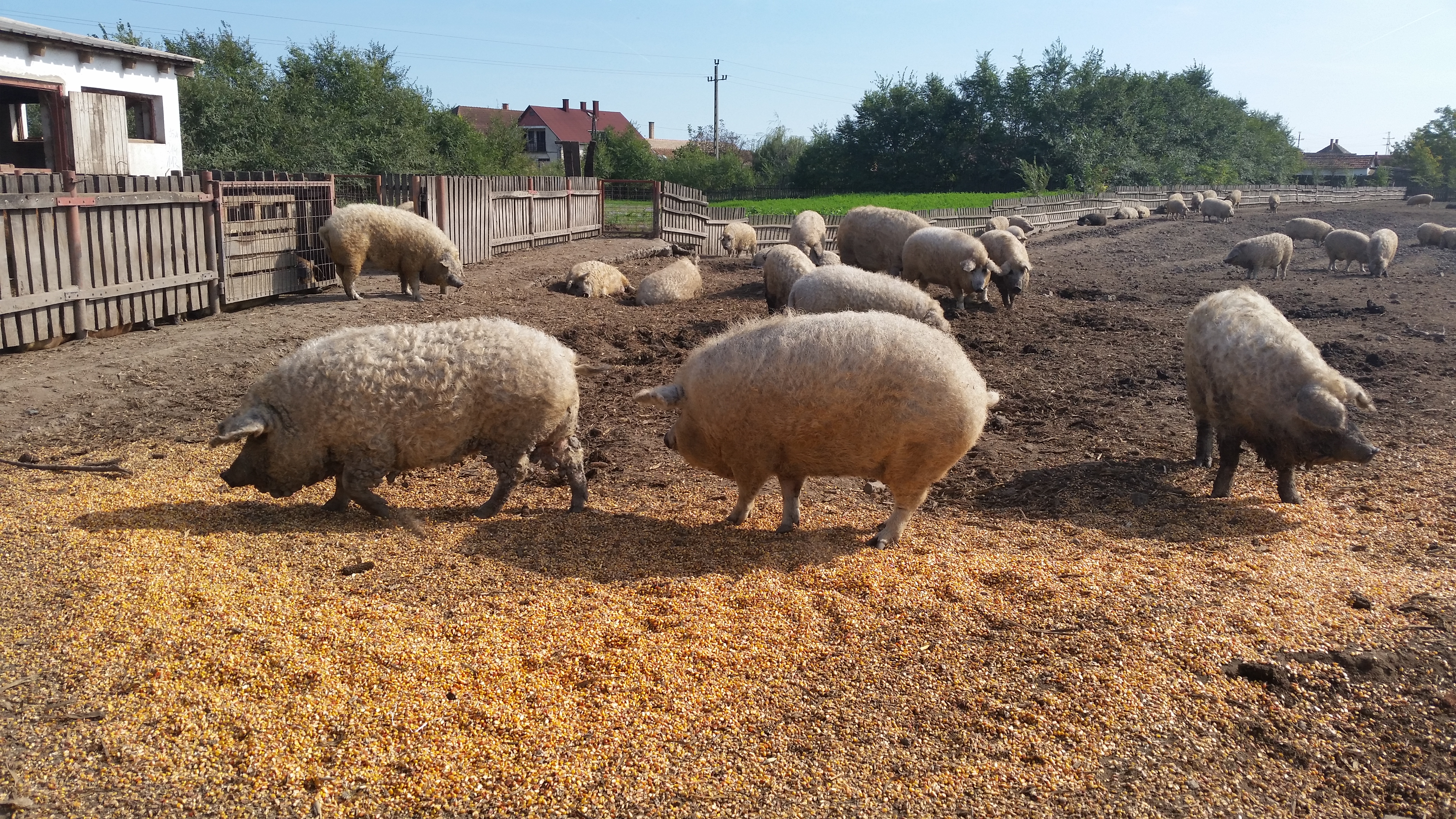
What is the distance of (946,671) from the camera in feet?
14.5

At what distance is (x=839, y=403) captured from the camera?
598 centimetres

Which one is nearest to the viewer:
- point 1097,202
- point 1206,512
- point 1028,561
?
point 1028,561

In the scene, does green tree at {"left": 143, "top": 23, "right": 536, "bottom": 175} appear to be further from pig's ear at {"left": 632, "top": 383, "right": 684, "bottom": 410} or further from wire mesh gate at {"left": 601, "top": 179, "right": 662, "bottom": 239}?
pig's ear at {"left": 632, "top": 383, "right": 684, "bottom": 410}

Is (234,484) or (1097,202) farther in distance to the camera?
(1097,202)

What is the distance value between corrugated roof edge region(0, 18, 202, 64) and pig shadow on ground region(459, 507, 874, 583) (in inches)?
733

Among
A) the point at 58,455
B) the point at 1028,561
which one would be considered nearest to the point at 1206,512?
the point at 1028,561

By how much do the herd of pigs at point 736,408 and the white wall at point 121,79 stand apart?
1553 cm

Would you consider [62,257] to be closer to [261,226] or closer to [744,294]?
[261,226]

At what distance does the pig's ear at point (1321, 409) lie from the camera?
22.2 feet

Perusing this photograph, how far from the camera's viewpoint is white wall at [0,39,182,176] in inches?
747

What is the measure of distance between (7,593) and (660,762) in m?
3.36

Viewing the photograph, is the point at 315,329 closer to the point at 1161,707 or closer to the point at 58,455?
the point at 58,455

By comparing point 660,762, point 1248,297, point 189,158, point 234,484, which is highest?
point 189,158

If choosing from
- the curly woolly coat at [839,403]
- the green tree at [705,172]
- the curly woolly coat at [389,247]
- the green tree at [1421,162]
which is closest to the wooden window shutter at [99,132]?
the curly woolly coat at [389,247]
